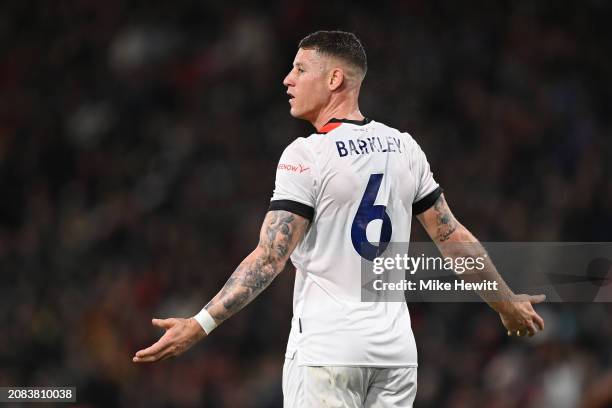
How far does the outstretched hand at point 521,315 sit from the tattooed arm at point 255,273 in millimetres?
999

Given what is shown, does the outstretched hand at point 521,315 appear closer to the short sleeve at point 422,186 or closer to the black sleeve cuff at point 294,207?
the short sleeve at point 422,186

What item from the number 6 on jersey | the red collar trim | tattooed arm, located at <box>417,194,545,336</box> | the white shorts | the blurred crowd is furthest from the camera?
the blurred crowd

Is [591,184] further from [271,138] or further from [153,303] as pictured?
[153,303]

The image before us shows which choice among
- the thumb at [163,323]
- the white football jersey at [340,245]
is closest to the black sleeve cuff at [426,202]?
the white football jersey at [340,245]

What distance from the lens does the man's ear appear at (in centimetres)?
425

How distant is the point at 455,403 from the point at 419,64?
4114 mm

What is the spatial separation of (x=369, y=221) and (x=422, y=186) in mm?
382

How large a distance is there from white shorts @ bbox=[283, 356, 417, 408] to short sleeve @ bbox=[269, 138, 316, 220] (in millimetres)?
557

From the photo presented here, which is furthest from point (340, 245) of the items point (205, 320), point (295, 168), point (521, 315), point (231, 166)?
point (231, 166)

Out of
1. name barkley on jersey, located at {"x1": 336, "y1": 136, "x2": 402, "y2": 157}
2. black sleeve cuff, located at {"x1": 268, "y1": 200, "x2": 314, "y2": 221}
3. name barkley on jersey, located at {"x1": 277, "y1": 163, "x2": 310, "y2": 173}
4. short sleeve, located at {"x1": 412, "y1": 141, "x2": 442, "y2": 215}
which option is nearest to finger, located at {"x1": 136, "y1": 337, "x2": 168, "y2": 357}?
black sleeve cuff, located at {"x1": 268, "y1": 200, "x2": 314, "y2": 221}

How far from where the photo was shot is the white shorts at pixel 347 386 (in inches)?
153

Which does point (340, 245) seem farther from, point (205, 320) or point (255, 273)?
point (205, 320)

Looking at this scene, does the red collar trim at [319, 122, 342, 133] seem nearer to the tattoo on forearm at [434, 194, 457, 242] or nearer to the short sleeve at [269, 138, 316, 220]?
the short sleeve at [269, 138, 316, 220]

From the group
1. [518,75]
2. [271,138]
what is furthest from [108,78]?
[518,75]
